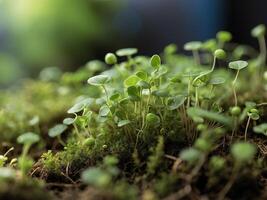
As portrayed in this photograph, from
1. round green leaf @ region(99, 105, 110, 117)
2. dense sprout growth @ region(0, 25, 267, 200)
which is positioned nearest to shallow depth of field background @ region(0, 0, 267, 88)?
dense sprout growth @ region(0, 25, 267, 200)

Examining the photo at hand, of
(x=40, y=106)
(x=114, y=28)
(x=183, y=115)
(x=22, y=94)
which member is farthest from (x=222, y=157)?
(x=114, y=28)

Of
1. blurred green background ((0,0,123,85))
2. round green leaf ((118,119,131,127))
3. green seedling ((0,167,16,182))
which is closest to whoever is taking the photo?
green seedling ((0,167,16,182))

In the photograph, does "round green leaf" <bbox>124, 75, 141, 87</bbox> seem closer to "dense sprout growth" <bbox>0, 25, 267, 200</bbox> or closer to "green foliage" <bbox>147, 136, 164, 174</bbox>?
"dense sprout growth" <bbox>0, 25, 267, 200</bbox>

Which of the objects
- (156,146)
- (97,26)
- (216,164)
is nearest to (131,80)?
(156,146)

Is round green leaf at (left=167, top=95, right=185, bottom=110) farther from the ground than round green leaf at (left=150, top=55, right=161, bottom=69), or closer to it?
closer to it

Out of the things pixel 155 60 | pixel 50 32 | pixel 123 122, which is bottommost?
pixel 50 32

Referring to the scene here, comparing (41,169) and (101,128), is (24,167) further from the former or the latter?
(101,128)

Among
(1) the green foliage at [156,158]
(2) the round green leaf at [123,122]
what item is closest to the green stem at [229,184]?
(1) the green foliage at [156,158]

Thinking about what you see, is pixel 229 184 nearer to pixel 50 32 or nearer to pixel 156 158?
pixel 156 158
